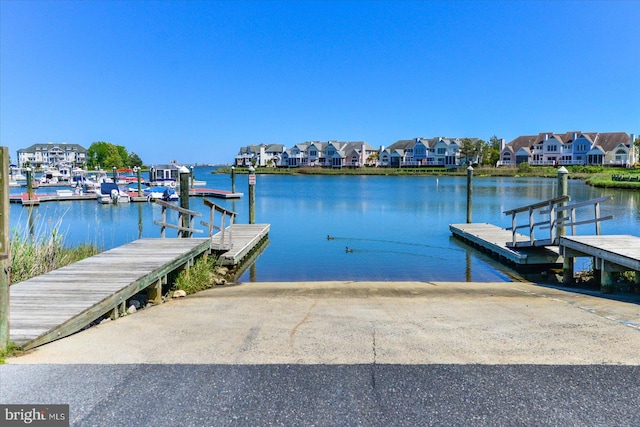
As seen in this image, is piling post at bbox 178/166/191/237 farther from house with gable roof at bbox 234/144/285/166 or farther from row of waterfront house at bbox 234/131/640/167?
house with gable roof at bbox 234/144/285/166

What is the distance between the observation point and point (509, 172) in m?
102

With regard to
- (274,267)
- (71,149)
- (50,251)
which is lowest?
(274,267)

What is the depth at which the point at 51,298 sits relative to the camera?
7.14 metres

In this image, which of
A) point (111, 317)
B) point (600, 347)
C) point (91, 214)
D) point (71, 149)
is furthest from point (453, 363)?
point (71, 149)

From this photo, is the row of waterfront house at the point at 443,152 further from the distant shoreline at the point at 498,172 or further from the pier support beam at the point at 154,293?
the pier support beam at the point at 154,293

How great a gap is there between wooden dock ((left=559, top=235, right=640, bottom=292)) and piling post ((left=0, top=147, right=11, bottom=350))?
370 inches

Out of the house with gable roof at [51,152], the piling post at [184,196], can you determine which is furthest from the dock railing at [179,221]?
the house with gable roof at [51,152]

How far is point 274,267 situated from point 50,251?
21.1ft

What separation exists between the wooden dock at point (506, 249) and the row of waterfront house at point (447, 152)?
9626 cm

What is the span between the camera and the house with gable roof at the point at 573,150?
10238 centimetres

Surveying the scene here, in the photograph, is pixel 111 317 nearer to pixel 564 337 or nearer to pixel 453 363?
pixel 453 363

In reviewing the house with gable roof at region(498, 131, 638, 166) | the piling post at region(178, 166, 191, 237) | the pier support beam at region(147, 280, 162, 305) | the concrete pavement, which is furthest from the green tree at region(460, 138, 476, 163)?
the pier support beam at region(147, 280, 162, 305)

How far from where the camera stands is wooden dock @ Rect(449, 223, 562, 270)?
1429cm

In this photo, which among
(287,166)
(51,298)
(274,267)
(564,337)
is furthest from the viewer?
(287,166)
